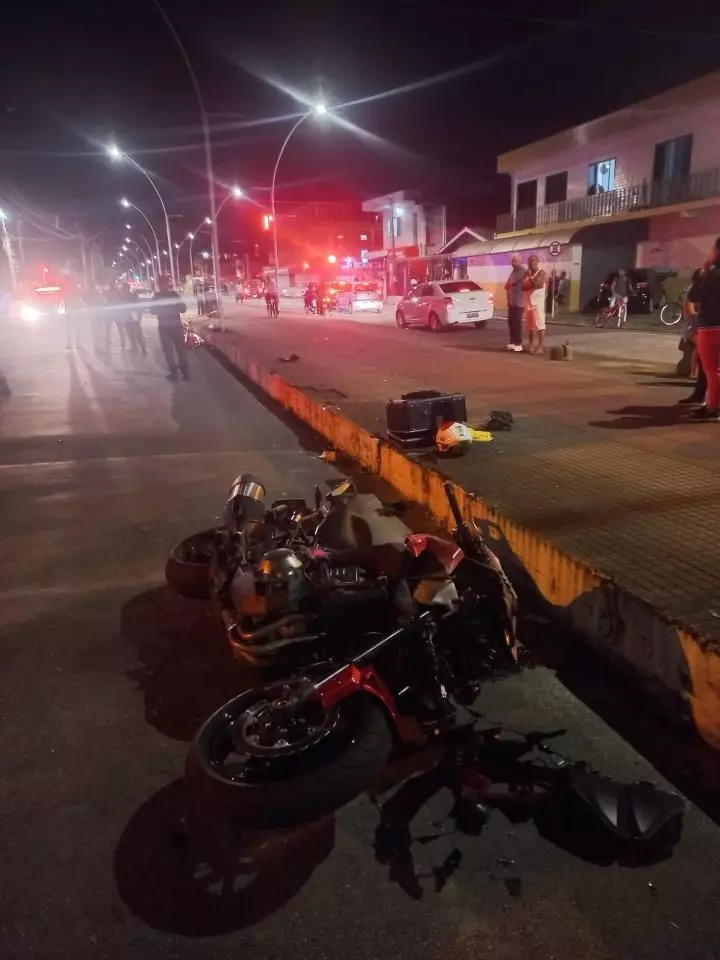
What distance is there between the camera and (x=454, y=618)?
10.4ft

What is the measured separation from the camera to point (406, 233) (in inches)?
2288

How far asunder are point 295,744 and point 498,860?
0.80 meters

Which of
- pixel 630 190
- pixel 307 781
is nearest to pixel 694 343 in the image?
pixel 307 781

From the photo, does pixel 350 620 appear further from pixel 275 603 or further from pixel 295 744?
pixel 295 744

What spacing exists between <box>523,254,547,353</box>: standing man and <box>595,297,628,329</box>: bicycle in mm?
8301

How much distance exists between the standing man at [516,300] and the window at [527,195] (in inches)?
975

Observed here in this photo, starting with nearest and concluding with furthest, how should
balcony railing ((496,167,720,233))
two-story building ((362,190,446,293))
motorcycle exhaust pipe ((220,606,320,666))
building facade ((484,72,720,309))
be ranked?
motorcycle exhaust pipe ((220,606,320,666)) → balcony railing ((496,167,720,233)) → building facade ((484,72,720,309)) → two-story building ((362,190,446,293))

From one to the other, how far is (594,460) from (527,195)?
3605cm

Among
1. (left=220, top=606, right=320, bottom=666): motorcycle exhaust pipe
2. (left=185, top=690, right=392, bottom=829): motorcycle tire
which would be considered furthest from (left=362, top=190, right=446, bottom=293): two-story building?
(left=185, top=690, right=392, bottom=829): motorcycle tire

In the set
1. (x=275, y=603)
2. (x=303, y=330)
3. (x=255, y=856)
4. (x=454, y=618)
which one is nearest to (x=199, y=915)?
(x=255, y=856)

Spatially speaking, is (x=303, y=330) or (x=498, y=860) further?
(x=303, y=330)

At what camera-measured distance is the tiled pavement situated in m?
4.01

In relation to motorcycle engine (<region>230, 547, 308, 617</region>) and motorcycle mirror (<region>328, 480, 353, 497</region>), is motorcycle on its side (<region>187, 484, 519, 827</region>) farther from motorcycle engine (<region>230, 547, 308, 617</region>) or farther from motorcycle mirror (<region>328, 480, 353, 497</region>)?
motorcycle mirror (<region>328, 480, 353, 497</region>)

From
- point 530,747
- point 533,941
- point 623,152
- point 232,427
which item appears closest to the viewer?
point 533,941
